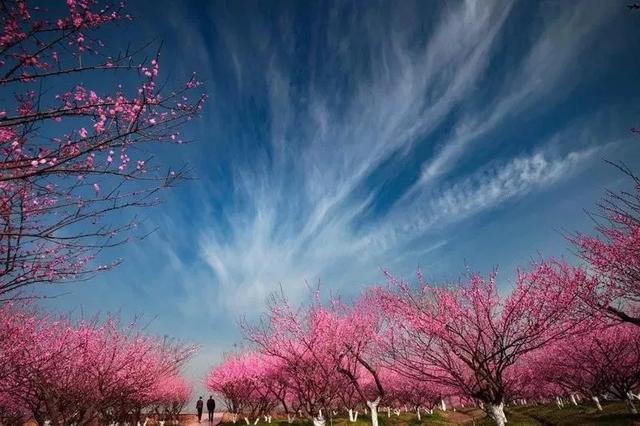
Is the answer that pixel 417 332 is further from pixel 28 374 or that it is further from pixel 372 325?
pixel 28 374

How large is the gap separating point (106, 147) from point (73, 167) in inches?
21.1

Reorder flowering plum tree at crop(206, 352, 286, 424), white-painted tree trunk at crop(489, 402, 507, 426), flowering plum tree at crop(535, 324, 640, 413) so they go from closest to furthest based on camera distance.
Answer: white-painted tree trunk at crop(489, 402, 507, 426) → flowering plum tree at crop(535, 324, 640, 413) → flowering plum tree at crop(206, 352, 286, 424)

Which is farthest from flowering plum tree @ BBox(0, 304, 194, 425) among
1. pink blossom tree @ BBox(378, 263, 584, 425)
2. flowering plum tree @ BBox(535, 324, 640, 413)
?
flowering plum tree @ BBox(535, 324, 640, 413)

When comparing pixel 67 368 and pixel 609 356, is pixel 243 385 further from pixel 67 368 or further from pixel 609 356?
pixel 609 356

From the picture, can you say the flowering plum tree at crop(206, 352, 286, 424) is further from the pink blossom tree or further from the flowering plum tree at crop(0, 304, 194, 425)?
the pink blossom tree

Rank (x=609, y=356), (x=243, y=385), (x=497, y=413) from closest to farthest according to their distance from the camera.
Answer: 1. (x=497, y=413)
2. (x=609, y=356)
3. (x=243, y=385)

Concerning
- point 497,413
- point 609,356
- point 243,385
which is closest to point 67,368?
point 497,413

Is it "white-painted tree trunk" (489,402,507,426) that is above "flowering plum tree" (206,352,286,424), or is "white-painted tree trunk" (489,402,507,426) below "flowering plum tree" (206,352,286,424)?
below

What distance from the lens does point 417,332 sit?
45.5 ft

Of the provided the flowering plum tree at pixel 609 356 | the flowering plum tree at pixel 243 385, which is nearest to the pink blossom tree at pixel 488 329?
the flowering plum tree at pixel 609 356

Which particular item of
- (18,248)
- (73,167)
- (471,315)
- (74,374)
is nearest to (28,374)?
(74,374)

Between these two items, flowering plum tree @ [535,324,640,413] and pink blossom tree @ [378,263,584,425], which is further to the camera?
flowering plum tree @ [535,324,640,413]

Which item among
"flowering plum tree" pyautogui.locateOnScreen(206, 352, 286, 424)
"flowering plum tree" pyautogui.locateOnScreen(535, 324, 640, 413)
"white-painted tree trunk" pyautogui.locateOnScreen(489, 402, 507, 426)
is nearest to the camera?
"white-painted tree trunk" pyautogui.locateOnScreen(489, 402, 507, 426)

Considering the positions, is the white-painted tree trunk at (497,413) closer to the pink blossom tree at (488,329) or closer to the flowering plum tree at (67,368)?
the pink blossom tree at (488,329)
